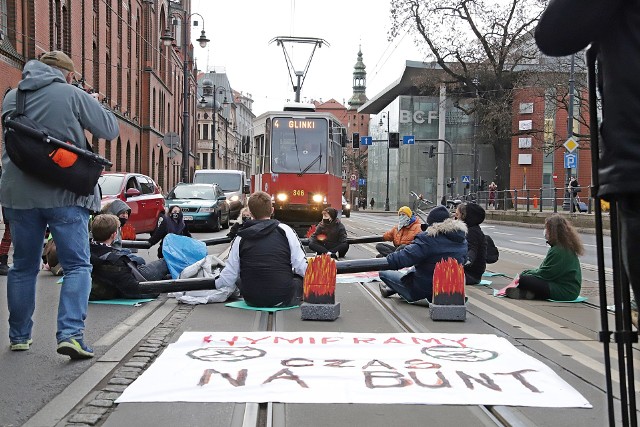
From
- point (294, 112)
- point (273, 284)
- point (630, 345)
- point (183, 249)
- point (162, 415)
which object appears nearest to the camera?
point (630, 345)

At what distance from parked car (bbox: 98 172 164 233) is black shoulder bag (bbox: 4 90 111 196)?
11.3 meters

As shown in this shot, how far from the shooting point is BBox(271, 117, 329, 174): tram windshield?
20.2m

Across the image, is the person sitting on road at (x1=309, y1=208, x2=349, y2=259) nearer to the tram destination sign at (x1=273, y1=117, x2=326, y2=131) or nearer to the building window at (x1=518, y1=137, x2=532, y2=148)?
the tram destination sign at (x1=273, y1=117, x2=326, y2=131)

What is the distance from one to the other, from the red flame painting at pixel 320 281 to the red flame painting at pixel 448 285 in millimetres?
991

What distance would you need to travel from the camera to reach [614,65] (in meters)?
1.95

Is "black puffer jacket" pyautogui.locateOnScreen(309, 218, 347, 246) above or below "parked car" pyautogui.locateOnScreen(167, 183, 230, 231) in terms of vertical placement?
below

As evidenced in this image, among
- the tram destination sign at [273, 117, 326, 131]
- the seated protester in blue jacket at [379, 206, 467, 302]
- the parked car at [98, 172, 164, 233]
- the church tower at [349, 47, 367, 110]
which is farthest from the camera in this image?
the church tower at [349, 47, 367, 110]

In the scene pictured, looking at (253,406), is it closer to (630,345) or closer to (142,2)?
(630,345)

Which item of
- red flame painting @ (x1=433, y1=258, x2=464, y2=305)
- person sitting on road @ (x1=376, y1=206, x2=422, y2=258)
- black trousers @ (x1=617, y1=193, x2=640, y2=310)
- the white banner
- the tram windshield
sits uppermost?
the tram windshield

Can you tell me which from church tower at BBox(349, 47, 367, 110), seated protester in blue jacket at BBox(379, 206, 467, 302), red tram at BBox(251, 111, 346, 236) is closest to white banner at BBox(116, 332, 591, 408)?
seated protester in blue jacket at BBox(379, 206, 467, 302)

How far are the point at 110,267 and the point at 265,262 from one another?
5.72ft

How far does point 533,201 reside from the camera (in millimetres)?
36375

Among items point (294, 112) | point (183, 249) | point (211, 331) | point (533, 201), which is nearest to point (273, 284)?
point (211, 331)

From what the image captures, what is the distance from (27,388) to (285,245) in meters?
3.69
